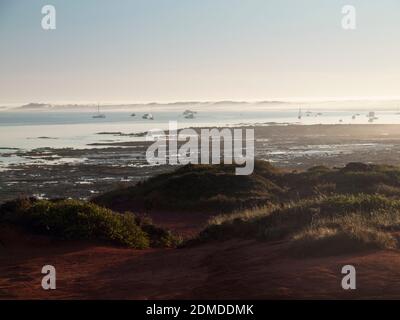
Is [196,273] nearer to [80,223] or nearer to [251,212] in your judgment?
[80,223]

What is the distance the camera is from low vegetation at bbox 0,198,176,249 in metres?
15.1

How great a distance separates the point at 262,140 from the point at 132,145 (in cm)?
1923

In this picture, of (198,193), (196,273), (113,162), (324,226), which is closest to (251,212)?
(324,226)

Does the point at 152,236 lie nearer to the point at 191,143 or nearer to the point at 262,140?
the point at 191,143

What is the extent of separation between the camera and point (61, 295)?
9398 millimetres

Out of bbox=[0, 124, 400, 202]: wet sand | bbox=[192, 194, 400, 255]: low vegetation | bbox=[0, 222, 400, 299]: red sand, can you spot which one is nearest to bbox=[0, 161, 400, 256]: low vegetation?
bbox=[192, 194, 400, 255]: low vegetation

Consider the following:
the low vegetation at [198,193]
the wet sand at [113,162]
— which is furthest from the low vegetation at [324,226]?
the wet sand at [113,162]

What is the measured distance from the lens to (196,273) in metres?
10.6

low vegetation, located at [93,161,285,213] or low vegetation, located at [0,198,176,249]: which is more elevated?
low vegetation, located at [0,198,176,249]

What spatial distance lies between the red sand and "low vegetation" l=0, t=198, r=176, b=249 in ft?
3.48

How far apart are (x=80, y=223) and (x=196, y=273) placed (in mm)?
5865

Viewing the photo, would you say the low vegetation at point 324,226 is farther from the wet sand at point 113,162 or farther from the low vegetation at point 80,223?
the wet sand at point 113,162

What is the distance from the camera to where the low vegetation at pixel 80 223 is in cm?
1508

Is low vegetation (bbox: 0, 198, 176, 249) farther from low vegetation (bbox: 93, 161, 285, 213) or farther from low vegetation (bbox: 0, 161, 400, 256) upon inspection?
low vegetation (bbox: 93, 161, 285, 213)
